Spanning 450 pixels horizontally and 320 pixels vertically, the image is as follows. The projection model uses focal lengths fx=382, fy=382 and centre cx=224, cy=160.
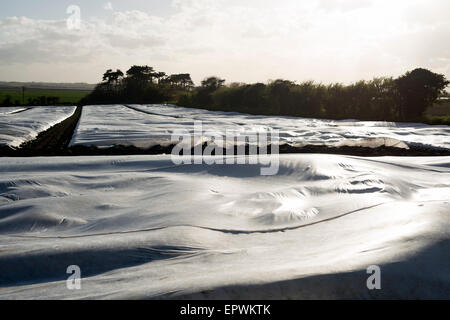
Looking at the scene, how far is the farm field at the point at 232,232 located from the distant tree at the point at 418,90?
31.1ft

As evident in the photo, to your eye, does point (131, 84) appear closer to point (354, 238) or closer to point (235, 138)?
point (235, 138)

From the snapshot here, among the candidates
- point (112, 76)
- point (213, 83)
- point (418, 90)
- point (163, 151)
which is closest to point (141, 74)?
point (112, 76)

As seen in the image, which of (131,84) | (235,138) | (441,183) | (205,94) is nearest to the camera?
(441,183)

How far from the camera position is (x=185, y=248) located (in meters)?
1.49

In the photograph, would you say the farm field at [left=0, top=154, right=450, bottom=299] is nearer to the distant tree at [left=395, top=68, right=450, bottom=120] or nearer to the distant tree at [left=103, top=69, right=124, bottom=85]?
the distant tree at [left=395, top=68, right=450, bottom=120]

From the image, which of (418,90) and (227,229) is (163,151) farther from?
(418,90)

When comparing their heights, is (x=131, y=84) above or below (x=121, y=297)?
above

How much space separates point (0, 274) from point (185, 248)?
66 centimetres

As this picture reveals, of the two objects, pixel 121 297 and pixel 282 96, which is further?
pixel 282 96

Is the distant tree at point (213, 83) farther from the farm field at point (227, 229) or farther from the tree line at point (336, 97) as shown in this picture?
the farm field at point (227, 229)

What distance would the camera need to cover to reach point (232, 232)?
1679 millimetres

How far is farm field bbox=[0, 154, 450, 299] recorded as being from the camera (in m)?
1.10

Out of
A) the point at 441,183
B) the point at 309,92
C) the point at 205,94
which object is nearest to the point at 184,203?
the point at 441,183

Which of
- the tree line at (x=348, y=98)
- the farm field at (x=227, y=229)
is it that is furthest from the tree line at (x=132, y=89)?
the farm field at (x=227, y=229)
